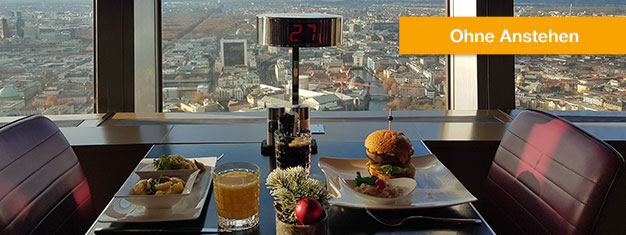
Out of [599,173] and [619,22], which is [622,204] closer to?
[619,22]

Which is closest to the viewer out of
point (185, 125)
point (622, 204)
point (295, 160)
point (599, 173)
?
point (599, 173)

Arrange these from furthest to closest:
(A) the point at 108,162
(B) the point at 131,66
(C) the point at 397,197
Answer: (B) the point at 131,66 < (A) the point at 108,162 < (C) the point at 397,197

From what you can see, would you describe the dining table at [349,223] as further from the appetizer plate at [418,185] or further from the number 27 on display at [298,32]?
the number 27 on display at [298,32]

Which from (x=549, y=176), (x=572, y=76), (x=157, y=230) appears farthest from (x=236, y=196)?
(x=572, y=76)

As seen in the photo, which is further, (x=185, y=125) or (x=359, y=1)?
(x=359, y=1)

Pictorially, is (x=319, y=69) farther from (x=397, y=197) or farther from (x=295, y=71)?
(x=397, y=197)

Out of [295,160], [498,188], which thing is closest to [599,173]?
[498,188]

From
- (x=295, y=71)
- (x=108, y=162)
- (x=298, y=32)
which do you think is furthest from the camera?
(x=108, y=162)
